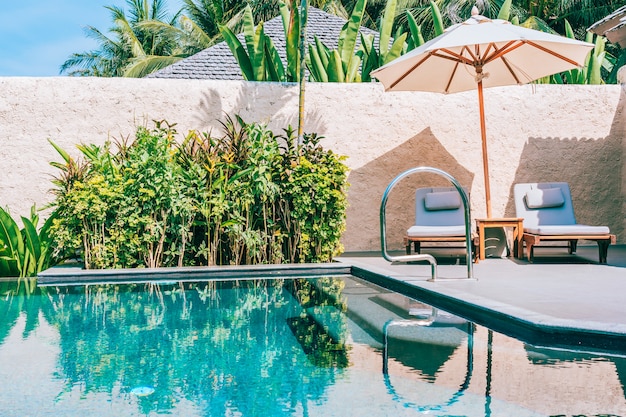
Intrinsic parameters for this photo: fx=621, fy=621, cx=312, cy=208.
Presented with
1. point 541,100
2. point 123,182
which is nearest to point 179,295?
point 123,182

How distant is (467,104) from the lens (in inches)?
364

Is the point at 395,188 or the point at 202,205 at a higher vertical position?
the point at 395,188

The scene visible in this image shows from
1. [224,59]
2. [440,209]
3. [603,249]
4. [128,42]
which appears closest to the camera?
[603,249]

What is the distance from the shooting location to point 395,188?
30.0 ft

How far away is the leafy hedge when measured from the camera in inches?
263

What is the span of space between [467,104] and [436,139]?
70 cm

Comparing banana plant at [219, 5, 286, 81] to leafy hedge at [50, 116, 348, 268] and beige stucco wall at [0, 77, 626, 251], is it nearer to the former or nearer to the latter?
beige stucco wall at [0, 77, 626, 251]

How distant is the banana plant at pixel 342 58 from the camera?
9406mm

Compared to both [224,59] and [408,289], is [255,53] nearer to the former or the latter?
[408,289]

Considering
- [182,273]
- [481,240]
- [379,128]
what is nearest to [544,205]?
[481,240]

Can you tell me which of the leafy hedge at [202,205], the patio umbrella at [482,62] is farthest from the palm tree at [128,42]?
the leafy hedge at [202,205]

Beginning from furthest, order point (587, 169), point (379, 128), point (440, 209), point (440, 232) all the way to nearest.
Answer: point (587, 169) → point (379, 128) → point (440, 209) → point (440, 232)

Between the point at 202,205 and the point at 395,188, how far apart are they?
3376 mm

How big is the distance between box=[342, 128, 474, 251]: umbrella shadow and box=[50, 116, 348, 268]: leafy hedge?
169cm
